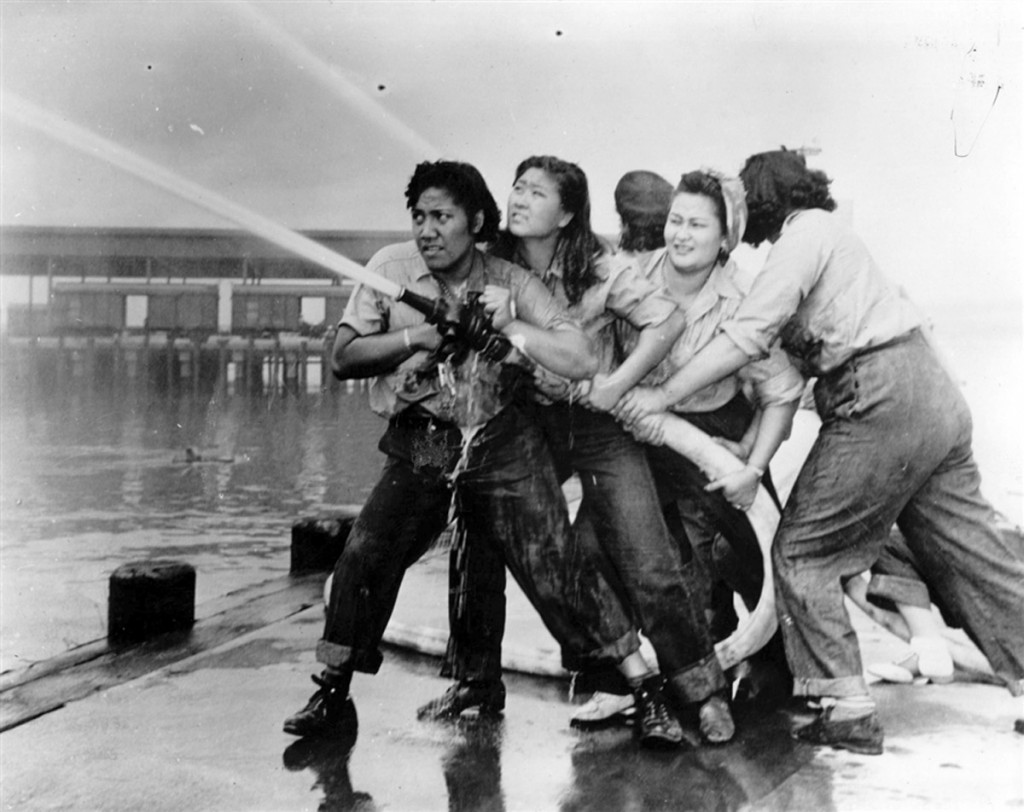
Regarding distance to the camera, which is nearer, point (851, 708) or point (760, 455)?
point (851, 708)

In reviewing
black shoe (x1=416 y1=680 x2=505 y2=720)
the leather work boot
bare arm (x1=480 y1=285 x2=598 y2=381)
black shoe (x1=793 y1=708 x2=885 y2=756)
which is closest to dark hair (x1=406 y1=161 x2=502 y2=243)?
bare arm (x1=480 y1=285 x2=598 y2=381)

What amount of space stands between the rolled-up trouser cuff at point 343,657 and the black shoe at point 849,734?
144 centimetres

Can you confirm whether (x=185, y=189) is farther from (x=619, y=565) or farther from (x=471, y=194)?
(x=619, y=565)

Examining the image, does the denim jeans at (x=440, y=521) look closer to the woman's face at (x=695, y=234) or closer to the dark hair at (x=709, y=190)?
the woman's face at (x=695, y=234)

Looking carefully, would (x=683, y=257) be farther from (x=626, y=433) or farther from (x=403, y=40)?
(x=403, y=40)

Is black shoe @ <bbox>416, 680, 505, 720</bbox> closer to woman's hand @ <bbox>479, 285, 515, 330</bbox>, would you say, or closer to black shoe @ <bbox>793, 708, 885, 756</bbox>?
black shoe @ <bbox>793, 708, 885, 756</bbox>

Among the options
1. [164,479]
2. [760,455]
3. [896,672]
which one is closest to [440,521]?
[760,455]

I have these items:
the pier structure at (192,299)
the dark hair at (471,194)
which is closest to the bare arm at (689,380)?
the dark hair at (471,194)

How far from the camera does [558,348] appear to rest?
143 inches

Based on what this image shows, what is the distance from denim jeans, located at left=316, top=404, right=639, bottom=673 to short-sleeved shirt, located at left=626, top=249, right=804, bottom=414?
1.77 ft

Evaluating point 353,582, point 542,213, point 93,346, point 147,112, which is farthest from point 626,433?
point 93,346

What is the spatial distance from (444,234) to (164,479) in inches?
136

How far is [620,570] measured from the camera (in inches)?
143

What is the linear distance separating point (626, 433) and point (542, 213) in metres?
0.83
